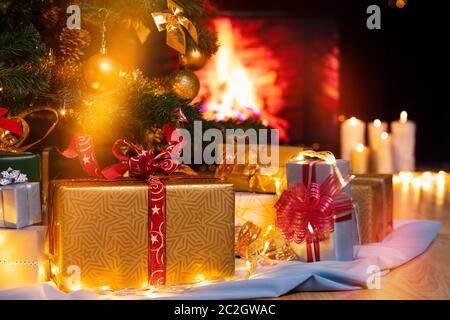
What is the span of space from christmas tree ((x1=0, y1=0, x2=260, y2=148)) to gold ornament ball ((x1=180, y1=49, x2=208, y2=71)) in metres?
0.07

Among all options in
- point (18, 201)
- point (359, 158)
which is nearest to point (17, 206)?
point (18, 201)

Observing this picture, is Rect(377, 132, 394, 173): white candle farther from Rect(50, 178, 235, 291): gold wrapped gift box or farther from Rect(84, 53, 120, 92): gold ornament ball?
Rect(50, 178, 235, 291): gold wrapped gift box

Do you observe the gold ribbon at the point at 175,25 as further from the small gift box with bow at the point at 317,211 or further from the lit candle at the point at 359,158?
the lit candle at the point at 359,158

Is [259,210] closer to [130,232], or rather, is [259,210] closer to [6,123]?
[130,232]

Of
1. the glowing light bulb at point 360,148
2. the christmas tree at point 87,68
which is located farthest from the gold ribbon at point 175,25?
the glowing light bulb at point 360,148

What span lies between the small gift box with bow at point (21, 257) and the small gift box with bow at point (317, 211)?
46cm

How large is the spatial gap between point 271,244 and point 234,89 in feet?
9.29

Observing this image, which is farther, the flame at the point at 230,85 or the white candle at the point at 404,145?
the flame at the point at 230,85

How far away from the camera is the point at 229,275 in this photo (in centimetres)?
113

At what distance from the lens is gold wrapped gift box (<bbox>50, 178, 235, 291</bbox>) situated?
1050mm

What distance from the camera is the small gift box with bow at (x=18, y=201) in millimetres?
1092

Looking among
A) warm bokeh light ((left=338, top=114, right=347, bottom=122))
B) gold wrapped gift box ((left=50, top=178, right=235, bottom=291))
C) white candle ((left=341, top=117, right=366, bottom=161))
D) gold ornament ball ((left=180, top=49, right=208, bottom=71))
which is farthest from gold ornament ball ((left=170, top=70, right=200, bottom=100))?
warm bokeh light ((left=338, top=114, right=347, bottom=122))

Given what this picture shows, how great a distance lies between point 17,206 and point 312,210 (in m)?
0.53

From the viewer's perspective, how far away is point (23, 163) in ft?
3.75
